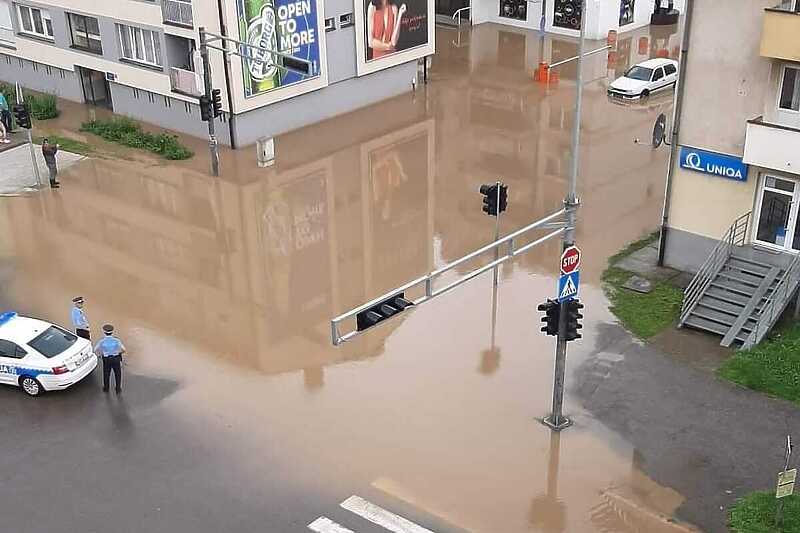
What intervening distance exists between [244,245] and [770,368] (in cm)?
1359

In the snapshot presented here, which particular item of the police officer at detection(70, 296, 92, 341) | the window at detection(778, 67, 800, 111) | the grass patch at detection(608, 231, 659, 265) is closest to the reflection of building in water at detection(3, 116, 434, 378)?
the police officer at detection(70, 296, 92, 341)

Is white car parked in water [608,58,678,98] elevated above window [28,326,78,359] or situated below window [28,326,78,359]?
above

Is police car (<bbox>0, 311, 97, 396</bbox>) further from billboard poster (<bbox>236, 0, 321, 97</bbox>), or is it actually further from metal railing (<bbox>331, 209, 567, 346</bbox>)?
billboard poster (<bbox>236, 0, 321, 97</bbox>)

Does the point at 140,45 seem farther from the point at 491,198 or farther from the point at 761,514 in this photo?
the point at 761,514

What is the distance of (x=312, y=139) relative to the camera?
31.8m

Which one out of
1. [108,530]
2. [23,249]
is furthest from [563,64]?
[108,530]

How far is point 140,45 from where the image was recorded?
107ft

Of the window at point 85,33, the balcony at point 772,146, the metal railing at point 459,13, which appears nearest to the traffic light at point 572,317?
the balcony at point 772,146

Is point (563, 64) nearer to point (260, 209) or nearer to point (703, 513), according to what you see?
point (260, 209)

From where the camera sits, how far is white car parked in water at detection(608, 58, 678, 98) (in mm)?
35906

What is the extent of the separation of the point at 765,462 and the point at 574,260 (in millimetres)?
5054

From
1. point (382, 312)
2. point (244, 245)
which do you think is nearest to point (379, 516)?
point (382, 312)

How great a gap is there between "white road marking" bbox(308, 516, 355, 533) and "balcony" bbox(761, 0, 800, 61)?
516 inches

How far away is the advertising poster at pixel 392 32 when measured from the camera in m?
34.1
